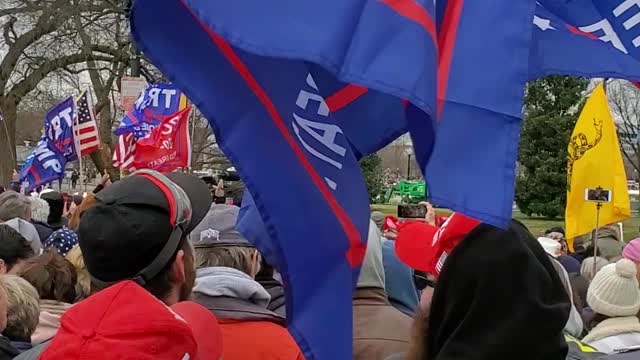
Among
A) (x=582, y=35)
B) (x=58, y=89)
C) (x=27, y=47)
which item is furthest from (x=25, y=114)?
(x=582, y=35)

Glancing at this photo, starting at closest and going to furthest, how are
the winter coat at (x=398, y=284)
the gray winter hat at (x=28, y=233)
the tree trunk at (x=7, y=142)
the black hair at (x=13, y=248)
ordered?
the winter coat at (x=398, y=284)
the black hair at (x=13, y=248)
the gray winter hat at (x=28, y=233)
the tree trunk at (x=7, y=142)

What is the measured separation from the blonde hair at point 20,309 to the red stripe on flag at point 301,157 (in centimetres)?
175

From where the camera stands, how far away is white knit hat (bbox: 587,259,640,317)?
11.8 ft

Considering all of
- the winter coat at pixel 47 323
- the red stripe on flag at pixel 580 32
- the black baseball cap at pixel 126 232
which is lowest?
the winter coat at pixel 47 323

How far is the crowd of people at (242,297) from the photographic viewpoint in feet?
6.24

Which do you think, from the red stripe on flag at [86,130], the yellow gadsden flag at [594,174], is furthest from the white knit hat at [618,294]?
the red stripe on flag at [86,130]

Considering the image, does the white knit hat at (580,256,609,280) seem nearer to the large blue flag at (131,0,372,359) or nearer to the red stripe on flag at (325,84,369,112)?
the red stripe on flag at (325,84,369,112)

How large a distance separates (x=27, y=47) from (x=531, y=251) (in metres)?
24.6

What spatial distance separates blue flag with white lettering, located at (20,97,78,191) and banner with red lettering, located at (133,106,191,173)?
115 centimetres

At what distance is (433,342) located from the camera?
202 centimetres

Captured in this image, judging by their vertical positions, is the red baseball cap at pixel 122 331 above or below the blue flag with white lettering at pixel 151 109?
below

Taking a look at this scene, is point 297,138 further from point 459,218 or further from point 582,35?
point 582,35

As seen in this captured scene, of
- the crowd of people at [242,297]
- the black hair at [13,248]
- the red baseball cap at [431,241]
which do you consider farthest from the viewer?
the black hair at [13,248]

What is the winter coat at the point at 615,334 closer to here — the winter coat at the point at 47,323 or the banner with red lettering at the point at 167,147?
the winter coat at the point at 47,323
